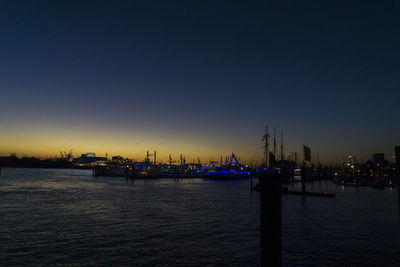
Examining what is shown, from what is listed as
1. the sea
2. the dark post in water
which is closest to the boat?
the sea

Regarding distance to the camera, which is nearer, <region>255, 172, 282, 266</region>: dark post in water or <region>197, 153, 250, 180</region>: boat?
<region>255, 172, 282, 266</region>: dark post in water

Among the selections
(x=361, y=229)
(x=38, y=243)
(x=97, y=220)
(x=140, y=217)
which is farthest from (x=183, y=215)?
(x=361, y=229)

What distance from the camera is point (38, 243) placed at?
1709cm

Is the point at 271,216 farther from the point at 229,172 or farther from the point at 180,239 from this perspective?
the point at 229,172

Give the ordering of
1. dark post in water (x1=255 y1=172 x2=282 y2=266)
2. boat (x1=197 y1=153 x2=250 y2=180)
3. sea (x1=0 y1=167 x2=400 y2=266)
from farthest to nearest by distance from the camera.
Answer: boat (x1=197 y1=153 x2=250 y2=180) < sea (x1=0 y1=167 x2=400 y2=266) < dark post in water (x1=255 y1=172 x2=282 y2=266)

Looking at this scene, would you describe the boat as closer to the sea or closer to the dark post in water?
the sea

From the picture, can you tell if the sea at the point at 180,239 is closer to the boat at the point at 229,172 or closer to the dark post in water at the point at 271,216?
the dark post in water at the point at 271,216

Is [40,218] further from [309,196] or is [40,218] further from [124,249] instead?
[309,196]

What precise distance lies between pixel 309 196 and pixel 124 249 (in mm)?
43827

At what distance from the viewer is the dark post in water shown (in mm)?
7145

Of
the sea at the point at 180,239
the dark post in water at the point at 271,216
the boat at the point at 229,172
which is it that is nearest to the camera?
the dark post in water at the point at 271,216

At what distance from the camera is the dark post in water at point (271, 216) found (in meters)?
7.14

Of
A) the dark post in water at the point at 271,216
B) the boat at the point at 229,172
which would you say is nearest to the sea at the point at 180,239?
the dark post in water at the point at 271,216

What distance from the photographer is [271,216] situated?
7273 mm
